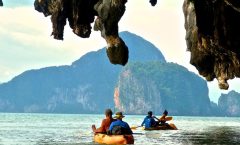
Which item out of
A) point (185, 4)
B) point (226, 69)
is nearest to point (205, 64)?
point (226, 69)

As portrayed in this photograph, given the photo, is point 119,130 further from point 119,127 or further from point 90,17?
point 90,17

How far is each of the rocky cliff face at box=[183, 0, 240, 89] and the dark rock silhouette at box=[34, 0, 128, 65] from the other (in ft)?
8.69

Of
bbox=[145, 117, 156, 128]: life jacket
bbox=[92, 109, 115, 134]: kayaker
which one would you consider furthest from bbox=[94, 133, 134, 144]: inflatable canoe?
bbox=[145, 117, 156, 128]: life jacket

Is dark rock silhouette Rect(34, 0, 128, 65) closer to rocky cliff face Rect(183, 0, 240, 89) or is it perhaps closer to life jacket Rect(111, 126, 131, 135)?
rocky cliff face Rect(183, 0, 240, 89)

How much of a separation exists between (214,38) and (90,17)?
15.0 feet

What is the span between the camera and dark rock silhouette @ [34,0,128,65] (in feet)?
48.8

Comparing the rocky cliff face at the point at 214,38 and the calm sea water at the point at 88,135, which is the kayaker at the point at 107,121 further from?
the rocky cliff face at the point at 214,38

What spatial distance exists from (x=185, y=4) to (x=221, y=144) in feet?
31.1

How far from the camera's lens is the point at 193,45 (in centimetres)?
2016

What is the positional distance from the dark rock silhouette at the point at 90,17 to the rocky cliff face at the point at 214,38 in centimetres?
265

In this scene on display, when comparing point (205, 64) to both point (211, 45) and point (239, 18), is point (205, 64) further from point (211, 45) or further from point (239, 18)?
point (239, 18)

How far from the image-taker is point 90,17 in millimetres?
18484

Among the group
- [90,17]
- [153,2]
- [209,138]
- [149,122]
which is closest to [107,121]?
[90,17]

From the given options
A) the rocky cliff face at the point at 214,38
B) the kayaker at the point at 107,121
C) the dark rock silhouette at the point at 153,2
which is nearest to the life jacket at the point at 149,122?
the kayaker at the point at 107,121
